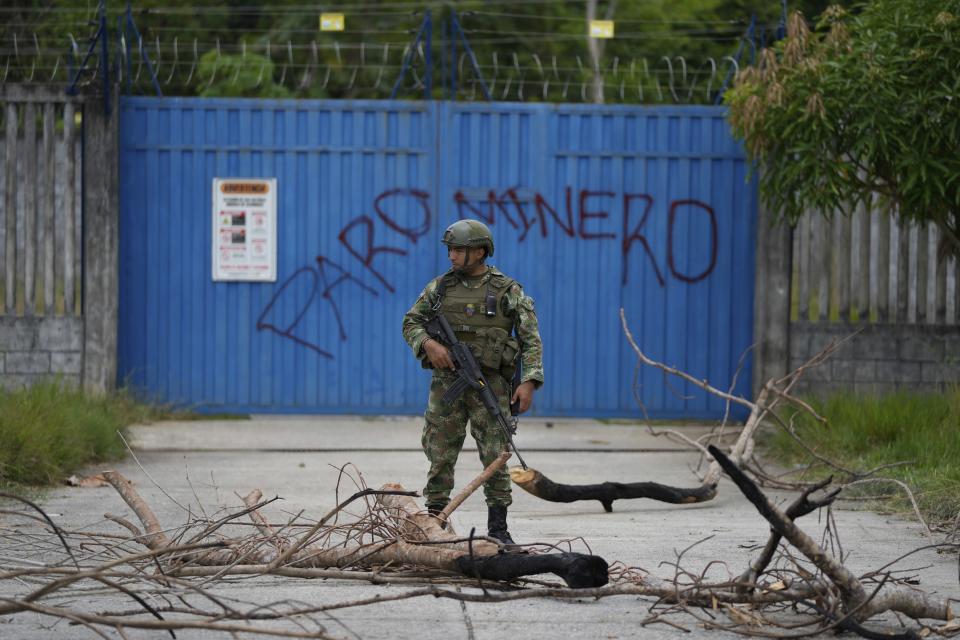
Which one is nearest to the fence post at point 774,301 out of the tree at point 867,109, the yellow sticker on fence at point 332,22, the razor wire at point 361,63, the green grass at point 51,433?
the tree at point 867,109

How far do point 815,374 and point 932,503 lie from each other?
3.50 m

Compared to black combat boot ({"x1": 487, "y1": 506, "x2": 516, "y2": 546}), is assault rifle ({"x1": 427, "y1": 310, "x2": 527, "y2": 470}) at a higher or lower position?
higher

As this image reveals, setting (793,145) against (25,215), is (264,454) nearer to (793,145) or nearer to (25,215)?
(25,215)

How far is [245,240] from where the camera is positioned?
34.1ft

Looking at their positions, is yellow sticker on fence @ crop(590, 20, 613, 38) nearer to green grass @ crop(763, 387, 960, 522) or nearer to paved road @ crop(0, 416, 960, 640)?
paved road @ crop(0, 416, 960, 640)

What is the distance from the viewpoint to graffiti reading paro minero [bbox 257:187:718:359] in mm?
10422

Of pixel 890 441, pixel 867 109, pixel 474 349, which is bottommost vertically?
pixel 890 441

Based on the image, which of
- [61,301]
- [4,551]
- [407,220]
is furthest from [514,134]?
[4,551]

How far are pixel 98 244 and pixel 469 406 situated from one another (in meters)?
5.08

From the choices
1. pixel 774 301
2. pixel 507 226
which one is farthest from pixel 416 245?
pixel 774 301

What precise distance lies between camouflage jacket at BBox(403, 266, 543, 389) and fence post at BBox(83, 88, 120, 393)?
15.2 ft

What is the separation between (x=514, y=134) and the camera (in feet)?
34.1

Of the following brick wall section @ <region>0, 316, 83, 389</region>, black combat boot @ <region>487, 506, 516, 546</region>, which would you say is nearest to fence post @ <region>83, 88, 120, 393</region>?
brick wall section @ <region>0, 316, 83, 389</region>

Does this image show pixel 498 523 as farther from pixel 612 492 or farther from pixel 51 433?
pixel 51 433
